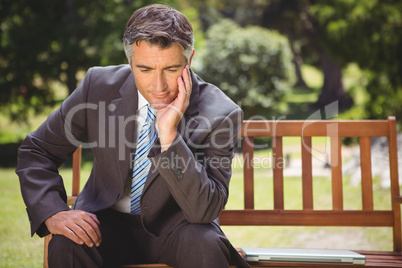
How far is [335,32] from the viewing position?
11219 millimetres

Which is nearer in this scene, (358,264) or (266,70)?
(358,264)

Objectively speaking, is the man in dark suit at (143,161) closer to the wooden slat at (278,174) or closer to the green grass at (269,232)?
the wooden slat at (278,174)

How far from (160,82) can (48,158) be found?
814 millimetres

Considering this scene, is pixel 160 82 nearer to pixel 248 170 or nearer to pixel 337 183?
pixel 248 170

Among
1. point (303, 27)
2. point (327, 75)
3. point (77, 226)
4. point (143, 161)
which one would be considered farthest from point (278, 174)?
point (303, 27)

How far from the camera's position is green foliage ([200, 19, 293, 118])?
48.5 ft

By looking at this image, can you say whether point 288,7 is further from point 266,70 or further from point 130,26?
point 130,26

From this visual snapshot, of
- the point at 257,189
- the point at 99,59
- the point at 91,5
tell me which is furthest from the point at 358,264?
the point at 91,5

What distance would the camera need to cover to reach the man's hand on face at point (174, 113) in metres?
2.53

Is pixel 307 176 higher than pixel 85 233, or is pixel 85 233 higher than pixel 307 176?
pixel 307 176

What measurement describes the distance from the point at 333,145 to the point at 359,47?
25.4ft

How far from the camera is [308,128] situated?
137 inches

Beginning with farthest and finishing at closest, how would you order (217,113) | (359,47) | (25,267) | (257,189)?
1. (359,47)
2. (257,189)
3. (25,267)
4. (217,113)

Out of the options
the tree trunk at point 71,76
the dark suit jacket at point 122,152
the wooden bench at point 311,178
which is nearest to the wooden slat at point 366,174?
the wooden bench at point 311,178
